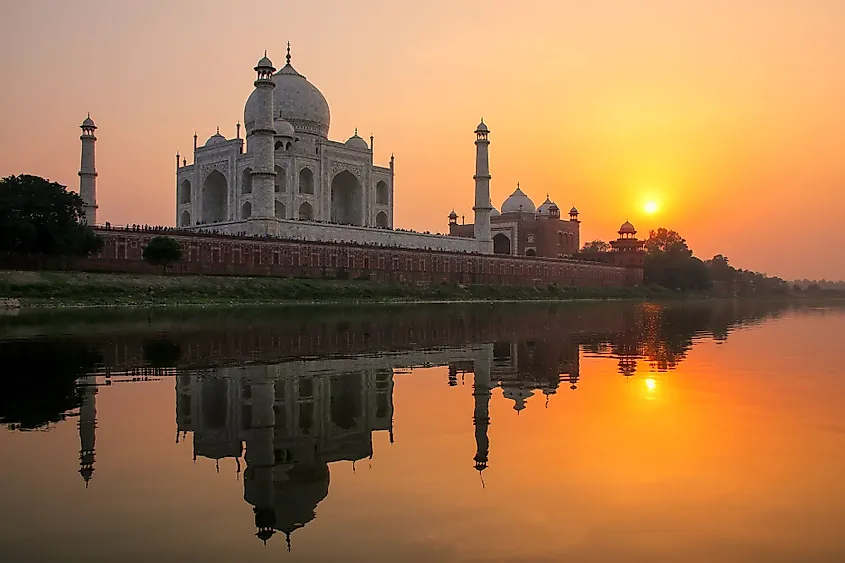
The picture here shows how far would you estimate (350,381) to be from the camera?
1014cm

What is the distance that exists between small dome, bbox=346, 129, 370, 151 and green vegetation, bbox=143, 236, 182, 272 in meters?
21.5

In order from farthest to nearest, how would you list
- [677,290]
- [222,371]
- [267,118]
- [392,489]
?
[677,290] < [267,118] < [222,371] < [392,489]

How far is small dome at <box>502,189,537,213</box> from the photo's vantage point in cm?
7650

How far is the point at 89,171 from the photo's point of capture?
149ft

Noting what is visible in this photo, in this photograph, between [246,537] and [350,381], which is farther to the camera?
[350,381]

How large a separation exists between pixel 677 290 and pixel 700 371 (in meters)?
65.0

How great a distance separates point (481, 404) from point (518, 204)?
69.3 m

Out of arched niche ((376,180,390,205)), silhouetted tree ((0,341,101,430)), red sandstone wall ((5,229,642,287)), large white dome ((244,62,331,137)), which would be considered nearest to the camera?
silhouetted tree ((0,341,101,430))

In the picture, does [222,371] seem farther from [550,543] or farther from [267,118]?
[267,118]

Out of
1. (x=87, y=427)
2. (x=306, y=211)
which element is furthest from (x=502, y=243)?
(x=87, y=427)

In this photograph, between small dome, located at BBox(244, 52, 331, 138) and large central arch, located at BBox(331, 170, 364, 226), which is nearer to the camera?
small dome, located at BBox(244, 52, 331, 138)

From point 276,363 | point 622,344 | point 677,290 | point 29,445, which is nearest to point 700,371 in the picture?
point 622,344

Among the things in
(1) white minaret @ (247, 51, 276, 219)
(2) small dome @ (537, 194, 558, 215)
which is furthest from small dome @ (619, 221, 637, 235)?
(1) white minaret @ (247, 51, 276, 219)

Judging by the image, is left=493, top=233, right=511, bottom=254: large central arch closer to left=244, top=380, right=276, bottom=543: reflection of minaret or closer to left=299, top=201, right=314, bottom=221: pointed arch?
left=299, top=201, right=314, bottom=221: pointed arch
